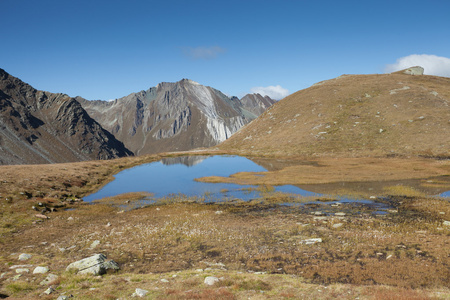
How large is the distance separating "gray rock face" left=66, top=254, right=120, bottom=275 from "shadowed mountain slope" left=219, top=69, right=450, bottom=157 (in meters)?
84.5

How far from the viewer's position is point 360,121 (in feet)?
355

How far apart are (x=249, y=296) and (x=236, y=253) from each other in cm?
783

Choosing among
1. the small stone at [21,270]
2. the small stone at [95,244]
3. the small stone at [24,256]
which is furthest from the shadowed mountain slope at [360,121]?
the small stone at [21,270]

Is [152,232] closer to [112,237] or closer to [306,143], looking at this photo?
[112,237]

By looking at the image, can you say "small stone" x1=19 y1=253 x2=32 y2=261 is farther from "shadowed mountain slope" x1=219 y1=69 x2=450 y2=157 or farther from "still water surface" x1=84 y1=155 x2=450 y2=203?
"shadowed mountain slope" x1=219 y1=69 x2=450 y2=157

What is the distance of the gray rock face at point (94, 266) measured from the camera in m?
17.5

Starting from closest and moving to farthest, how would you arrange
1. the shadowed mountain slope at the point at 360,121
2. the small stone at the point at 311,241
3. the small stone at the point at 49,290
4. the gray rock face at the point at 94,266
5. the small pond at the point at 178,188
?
1. the small stone at the point at 49,290
2. the gray rock face at the point at 94,266
3. the small stone at the point at 311,241
4. the small pond at the point at 178,188
5. the shadowed mountain slope at the point at 360,121

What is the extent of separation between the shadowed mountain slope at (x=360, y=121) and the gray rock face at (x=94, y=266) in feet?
277

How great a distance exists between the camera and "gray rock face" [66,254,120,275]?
1745 centimetres

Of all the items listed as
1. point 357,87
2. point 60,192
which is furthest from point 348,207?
point 357,87

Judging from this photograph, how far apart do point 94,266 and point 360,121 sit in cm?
11235

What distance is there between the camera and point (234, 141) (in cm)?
13600

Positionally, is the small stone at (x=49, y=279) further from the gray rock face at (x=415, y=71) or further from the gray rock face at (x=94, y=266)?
the gray rock face at (x=415, y=71)

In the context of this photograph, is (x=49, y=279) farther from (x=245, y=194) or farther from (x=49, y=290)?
(x=245, y=194)
